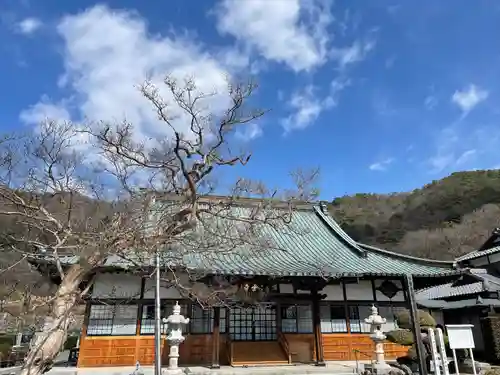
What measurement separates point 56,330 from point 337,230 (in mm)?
15655

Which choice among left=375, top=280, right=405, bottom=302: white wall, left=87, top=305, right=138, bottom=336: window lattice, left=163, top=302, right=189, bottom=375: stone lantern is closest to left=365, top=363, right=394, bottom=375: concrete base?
left=375, top=280, right=405, bottom=302: white wall

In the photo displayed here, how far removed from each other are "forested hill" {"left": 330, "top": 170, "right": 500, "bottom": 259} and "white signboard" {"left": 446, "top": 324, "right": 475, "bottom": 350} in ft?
138

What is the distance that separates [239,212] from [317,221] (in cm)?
448

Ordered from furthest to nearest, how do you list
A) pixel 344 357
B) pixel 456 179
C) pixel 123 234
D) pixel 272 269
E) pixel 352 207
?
pixel 352 207, pixel 456 179, pixel 344 357, pixel 272 269, pixel 123 234

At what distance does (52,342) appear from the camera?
6422 millimetres

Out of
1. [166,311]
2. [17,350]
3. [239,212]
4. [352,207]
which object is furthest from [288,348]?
[352,207]

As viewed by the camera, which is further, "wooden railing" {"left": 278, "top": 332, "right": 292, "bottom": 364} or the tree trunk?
"wooden railing" {"left": 278, "top": 332, "right": 292, "bottom": 364}

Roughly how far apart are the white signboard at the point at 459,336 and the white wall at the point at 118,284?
34.9 feet

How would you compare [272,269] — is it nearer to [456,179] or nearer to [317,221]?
[317,221]

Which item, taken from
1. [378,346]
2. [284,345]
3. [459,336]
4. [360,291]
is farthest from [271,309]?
[459,336]

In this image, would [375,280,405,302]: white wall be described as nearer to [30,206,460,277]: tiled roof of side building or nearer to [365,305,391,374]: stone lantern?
[30,206,460,277]: tiled roof of side building

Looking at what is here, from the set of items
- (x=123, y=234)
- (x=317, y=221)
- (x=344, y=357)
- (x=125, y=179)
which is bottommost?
(x=344, y=357)

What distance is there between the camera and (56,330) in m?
6.32

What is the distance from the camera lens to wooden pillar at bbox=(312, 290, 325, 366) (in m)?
14.2
